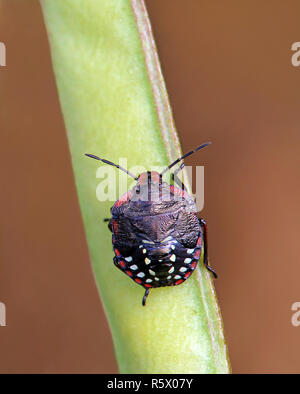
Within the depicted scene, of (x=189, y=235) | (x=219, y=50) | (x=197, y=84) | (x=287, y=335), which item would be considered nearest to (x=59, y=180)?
(x=197, y=84)

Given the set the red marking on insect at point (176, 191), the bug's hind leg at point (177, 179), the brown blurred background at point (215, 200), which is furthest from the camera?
the brown blurred background at point (215, 200)

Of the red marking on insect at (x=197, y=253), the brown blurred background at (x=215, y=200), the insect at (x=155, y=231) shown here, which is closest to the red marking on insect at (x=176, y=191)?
the insect at (x=155, y=231)

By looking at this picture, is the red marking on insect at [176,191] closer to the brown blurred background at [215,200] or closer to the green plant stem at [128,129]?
the green plant stem at [128,129]

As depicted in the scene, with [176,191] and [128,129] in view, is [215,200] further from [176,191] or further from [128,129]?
[128,129]

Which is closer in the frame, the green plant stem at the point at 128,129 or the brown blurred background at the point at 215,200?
the green plant stem at the point at 128,129

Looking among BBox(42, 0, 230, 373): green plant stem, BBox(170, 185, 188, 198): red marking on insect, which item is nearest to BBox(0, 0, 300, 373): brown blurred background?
BBox(170, 185, 188, 198): red marking on insect

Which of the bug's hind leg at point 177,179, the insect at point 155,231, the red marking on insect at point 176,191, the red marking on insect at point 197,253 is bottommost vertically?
the red marking on insect at point 197,253
